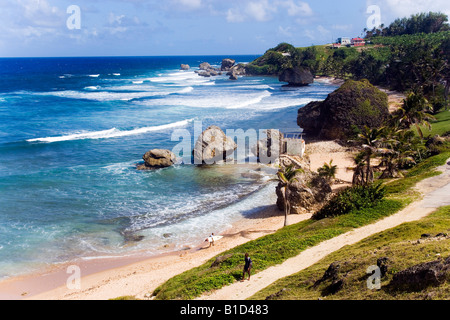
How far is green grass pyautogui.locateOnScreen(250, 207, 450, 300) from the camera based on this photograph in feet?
40.9

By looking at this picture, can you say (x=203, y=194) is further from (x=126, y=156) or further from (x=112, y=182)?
(x=126, y=156)

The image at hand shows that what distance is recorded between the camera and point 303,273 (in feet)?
57.8

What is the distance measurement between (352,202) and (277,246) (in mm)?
7577

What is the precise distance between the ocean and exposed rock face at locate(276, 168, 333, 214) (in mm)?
3528

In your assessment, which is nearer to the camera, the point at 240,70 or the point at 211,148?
the point at 211,148

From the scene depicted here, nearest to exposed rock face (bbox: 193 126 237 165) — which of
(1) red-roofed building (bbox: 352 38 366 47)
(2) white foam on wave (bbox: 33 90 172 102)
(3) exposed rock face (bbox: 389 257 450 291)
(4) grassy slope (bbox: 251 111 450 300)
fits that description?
(4) grassy slope (bbox: 251 111 450 300)

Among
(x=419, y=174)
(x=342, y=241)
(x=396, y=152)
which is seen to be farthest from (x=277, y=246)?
(x=419, y=174)

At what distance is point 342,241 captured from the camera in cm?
2198

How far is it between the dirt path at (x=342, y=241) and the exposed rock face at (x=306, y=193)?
23.4 feet

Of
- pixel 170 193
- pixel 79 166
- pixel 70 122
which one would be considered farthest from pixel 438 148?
pixel 70 122

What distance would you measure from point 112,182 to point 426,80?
171 feet

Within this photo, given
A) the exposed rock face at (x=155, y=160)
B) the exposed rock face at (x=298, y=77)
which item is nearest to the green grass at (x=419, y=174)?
the exposed rock face at (x=155, y=160)

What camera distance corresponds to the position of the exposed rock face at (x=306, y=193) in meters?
31.0

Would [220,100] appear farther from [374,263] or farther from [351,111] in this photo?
[374,263]
